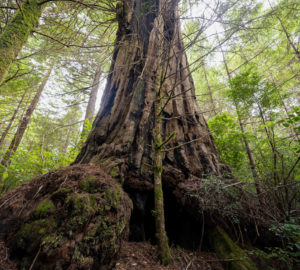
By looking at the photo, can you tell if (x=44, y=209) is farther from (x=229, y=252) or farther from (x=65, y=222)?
(x=229, y=252)

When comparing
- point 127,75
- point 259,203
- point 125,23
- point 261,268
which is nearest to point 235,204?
point 259,203

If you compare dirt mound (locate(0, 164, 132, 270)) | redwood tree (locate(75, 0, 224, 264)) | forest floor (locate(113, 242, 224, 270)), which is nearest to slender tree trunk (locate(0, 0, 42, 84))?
redwood tree (locate(75, 0, 224, 264))

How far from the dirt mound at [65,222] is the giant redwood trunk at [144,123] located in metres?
0.55

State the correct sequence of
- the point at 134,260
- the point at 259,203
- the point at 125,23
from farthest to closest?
the point at 125,23
the point at 259,203
the point at 134,260

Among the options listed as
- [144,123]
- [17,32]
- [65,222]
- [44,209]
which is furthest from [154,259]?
[17,32]

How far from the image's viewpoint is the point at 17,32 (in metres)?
3.82

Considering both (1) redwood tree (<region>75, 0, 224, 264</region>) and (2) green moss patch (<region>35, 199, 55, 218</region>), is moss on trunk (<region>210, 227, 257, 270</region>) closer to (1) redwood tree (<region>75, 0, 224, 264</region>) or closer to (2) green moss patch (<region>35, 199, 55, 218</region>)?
(1) redwood tree (<region>75, 0, 224, 264</region>)

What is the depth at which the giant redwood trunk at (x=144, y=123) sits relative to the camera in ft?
7.92

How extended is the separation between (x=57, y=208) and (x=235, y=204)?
237 centimetres

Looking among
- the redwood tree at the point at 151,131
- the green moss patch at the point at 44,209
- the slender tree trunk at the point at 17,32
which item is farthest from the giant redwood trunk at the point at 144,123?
the slender tree trunk at the point at 17,32

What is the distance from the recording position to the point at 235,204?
224cm

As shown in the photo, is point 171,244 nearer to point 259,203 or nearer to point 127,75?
point 259,203

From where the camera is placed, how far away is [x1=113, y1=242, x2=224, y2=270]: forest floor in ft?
5.56

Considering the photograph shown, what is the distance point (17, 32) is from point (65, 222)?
5031 mm
